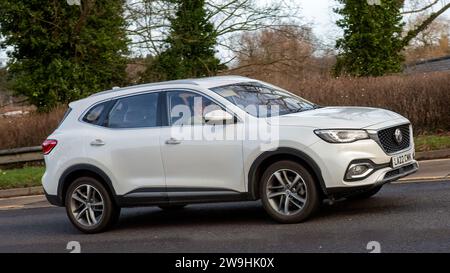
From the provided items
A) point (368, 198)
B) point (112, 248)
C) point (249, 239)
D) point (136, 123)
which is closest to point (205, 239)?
point (249, 239)

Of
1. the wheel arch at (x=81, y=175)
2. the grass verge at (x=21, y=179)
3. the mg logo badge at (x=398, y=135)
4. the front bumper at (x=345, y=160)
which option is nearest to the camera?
the front bumper at (x=345, y=160)

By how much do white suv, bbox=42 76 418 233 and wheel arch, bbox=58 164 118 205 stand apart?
0.05ft

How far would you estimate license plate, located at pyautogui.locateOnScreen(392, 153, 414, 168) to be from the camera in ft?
26.7

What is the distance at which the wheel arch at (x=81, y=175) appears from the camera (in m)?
9.28

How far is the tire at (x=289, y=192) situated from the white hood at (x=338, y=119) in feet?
1.63

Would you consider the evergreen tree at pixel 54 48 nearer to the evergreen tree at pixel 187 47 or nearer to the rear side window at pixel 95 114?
the evergreen tree at pixel 187 47

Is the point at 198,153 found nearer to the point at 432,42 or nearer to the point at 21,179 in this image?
the point at 21,179

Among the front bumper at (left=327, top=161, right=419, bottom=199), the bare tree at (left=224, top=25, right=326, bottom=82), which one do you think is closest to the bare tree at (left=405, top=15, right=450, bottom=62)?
the bare tree at (left=224, top=25, right=326, bottom=82)

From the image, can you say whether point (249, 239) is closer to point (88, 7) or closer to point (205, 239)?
point (205, 239)

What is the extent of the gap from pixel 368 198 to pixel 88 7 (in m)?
19.2

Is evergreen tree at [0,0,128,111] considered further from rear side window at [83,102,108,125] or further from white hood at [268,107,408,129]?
white hood at [268,107,408,129]

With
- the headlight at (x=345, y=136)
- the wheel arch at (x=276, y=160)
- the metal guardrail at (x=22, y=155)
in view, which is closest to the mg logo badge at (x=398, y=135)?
the headlight at (x=345, y=136)

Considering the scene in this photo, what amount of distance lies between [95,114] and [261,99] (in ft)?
7.74

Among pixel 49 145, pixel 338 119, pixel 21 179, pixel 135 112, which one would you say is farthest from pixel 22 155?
pixel 338 119
